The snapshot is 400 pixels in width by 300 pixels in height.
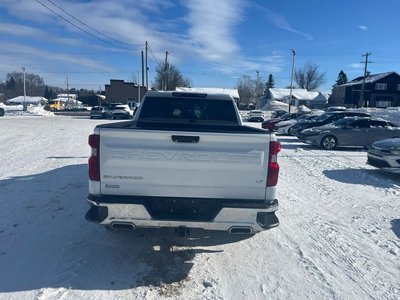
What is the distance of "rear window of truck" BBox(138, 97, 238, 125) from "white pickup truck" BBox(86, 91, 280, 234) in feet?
6.83

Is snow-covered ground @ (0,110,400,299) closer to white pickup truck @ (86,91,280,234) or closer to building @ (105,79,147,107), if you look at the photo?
white pickup truck @ (86,91,280,234)

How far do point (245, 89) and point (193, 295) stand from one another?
112307 mm

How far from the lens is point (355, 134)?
47.8 ft

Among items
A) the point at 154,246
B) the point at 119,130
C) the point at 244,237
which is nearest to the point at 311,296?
the point at 244,237

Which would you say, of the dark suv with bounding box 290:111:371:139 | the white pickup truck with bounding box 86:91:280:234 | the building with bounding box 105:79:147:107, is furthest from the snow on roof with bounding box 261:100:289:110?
the white pickup truck with bounding box 86:91:280:234

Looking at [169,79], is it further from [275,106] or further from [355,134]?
[355,134]

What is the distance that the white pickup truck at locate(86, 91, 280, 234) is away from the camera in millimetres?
3383

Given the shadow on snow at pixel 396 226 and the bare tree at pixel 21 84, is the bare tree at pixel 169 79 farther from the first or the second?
the bare tree at pixel 21 84

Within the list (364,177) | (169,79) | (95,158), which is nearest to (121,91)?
(169,79)

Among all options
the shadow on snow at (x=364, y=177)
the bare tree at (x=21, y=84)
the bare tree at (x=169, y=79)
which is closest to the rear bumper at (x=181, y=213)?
the shadow on snow at (x=364, y=177)

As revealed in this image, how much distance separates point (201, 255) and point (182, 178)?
1223 mm

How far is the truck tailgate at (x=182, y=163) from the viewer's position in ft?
11.1

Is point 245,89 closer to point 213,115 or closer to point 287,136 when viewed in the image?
point 287,136

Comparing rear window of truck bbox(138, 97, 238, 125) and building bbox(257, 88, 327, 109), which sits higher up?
building bbox(257, 88, 327, 109)
